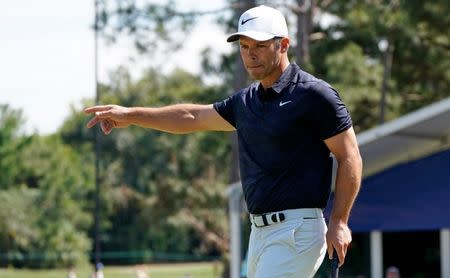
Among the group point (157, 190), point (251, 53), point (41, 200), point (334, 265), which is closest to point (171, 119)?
point (251, 53)

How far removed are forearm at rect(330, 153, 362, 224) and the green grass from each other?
39629 millimetres

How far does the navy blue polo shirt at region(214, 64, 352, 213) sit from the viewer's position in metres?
4.86

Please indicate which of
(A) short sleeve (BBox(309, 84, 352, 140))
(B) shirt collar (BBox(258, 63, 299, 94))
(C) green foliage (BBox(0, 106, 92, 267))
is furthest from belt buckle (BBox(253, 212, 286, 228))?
(C) green foliage (BBox(0, 106, 92, 267))

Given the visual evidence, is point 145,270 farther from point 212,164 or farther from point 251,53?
point 251,53

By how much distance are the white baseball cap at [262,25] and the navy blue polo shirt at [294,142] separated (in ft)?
0.73

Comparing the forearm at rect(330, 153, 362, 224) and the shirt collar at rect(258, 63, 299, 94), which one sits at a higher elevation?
the shirt collar at rect(258, 63, 299, 94)

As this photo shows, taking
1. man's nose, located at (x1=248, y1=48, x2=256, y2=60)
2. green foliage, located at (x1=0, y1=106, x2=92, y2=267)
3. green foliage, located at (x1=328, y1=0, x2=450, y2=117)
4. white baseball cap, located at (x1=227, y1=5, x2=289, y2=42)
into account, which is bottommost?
green foliage, located at (x1=0, y1=106, x2=92, y2=267)

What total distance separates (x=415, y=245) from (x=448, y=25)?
5649 mm

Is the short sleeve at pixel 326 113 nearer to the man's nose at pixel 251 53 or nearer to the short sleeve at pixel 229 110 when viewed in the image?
the man's nose at pixel 251 53

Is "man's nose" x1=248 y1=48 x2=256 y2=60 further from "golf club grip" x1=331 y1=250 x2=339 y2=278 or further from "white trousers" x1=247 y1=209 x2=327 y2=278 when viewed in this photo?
"golf club grip" x1=331 y1=250 x2=339 y2=278

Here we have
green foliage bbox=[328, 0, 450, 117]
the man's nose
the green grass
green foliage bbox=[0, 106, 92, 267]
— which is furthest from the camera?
green foliage bbox=[0, 106, 92, 267]

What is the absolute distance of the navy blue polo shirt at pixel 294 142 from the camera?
15.9 ft

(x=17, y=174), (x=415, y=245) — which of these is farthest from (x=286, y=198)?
(x=17, y=174)

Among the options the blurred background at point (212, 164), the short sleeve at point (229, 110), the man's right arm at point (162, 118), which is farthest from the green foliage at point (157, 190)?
the short sleeve at point (229, 110)
